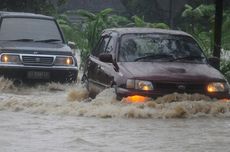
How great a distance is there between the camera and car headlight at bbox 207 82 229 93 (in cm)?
1077

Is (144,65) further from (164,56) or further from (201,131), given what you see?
(201,131)

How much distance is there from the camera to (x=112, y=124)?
33.7 ft

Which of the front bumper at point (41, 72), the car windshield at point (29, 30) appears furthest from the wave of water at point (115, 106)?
the car windshield at point (29, 30)

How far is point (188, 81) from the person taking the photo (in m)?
10.6

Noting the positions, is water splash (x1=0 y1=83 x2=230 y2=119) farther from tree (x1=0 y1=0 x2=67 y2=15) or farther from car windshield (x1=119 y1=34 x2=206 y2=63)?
tree (x1=0 y1=0 x2=67 y2=15)

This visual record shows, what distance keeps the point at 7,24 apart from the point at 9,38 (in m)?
0.58

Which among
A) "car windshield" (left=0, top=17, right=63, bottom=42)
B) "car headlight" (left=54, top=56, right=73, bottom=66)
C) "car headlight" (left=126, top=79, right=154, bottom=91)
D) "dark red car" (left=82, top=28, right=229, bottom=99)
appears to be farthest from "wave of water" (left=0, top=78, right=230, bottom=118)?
"car windshield" (left=0, top=17, right=63, bottom=42)

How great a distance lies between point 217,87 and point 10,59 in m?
5.87

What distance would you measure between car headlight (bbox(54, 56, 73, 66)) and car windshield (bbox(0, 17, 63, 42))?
92 centimetres

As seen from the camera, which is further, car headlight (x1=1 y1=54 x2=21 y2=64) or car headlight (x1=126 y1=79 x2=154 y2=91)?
car headlight (x1=1 y1=54 x2=21 y2=64)

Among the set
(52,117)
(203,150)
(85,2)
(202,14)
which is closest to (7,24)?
(52,117)

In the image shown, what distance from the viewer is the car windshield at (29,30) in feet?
53.0

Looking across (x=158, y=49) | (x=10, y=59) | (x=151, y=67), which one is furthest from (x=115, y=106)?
(x=10, y=59)

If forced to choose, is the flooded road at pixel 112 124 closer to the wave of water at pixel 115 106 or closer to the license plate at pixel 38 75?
the wave of water at pixel 115 106
